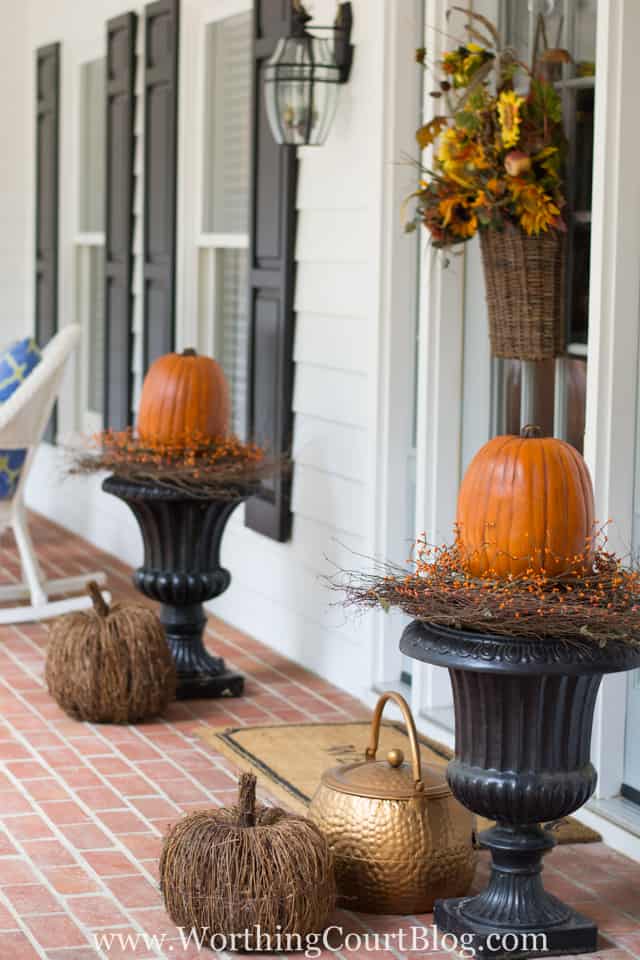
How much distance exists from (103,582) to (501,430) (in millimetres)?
2715

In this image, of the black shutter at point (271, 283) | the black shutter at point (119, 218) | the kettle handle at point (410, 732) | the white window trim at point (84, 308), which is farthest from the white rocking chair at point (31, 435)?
the kettle handle at point (410, 732)

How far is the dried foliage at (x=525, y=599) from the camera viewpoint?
2832 millimetres

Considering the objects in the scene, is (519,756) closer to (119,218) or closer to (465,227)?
(465,227)

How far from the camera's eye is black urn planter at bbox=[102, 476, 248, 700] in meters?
4.91

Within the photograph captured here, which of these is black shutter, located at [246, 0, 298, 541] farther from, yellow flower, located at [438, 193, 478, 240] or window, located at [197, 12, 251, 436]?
yellow flower, located at [438, 193, 478, 240]

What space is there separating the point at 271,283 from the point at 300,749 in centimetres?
187

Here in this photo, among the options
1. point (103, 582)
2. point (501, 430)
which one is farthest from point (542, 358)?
point (103, 582)

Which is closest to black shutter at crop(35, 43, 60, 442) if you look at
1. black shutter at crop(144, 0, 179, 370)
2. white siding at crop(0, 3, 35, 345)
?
white siding at crop(0, 3, 35, 345)

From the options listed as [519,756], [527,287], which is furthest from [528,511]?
[527,287]

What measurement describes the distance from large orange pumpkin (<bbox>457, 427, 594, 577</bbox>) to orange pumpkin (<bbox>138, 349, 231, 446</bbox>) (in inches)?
80.2

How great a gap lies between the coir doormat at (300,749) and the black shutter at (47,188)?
14.3 ft

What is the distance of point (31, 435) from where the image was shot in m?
6.09

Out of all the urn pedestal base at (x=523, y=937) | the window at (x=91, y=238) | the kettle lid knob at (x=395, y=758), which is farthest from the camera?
the window at (x=91, y=238)

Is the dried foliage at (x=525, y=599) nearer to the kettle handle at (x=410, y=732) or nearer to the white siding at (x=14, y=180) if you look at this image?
the kettle handle at (x=410, y=732)
